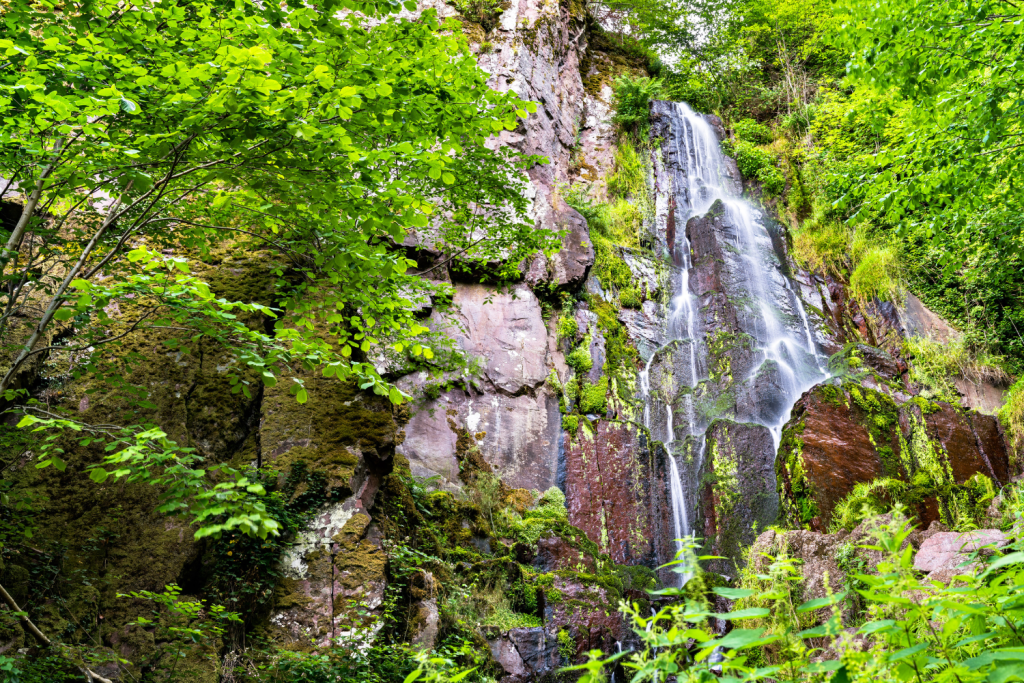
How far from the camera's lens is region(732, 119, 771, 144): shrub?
18656mm

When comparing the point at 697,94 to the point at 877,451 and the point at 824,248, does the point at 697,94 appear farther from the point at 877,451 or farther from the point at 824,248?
the point at 877,451

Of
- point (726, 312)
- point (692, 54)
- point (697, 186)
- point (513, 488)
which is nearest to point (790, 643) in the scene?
point (513, 488)

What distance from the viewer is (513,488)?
9.60 meters

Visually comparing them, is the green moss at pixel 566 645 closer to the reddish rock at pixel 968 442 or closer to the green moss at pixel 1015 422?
the reddish rock at pixel 968 442

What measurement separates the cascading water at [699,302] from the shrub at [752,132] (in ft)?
2.79

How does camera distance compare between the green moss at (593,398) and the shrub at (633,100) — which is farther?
the shrub at (633,100)

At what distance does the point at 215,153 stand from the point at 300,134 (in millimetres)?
856

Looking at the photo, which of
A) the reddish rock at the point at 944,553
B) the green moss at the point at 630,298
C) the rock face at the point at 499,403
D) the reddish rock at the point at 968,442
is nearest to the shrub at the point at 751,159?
the green moss at the point at 630,298

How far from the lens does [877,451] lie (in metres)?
→ 8.85

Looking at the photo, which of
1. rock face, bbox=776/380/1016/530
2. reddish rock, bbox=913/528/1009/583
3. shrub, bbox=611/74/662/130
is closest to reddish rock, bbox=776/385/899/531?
rock face, bbox=776/380/1016/530

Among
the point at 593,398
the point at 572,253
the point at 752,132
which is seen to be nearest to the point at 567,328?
the point at 593,398

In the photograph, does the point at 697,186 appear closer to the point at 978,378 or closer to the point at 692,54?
the point at 692,54

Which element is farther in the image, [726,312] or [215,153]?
[726,312]

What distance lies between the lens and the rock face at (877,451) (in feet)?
27.0
